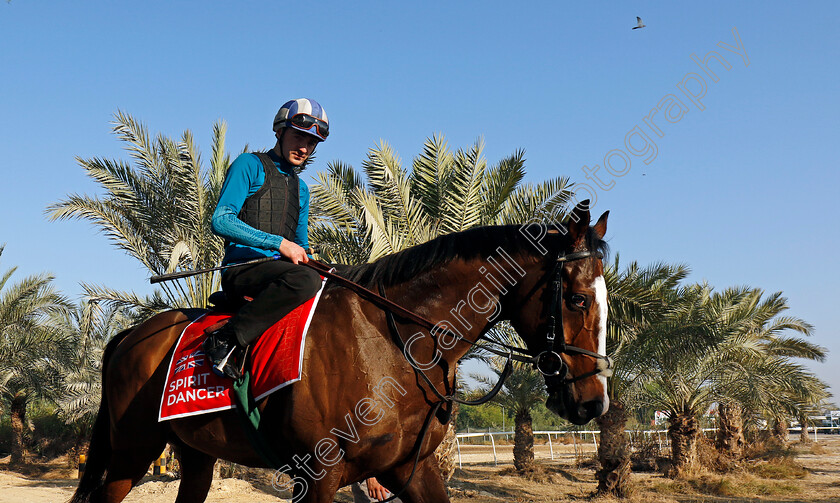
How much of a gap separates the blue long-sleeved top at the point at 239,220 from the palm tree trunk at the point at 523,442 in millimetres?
19646

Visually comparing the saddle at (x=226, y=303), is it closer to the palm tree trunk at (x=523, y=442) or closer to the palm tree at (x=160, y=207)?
the palm tree at (x=160, y=207)

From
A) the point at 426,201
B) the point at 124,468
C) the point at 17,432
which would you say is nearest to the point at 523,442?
the point at 426,201

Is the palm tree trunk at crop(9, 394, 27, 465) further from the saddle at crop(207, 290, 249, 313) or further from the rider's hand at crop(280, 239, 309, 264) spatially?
the rider's hand at crop(280, 239, 309, 264)

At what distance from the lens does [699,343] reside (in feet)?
50.8

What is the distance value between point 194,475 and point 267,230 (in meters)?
1.89

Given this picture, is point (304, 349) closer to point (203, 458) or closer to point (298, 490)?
point (298, 490)

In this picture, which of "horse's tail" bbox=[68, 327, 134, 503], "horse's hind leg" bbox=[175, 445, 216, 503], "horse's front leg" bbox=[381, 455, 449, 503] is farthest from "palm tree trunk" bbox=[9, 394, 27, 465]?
"horse's front leg" bbox=[381, 455, 449, 503]

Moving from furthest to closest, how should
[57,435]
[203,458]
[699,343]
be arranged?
[57,435] → [699,343] → [203,458]

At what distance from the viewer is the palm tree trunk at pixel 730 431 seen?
22.6 metres

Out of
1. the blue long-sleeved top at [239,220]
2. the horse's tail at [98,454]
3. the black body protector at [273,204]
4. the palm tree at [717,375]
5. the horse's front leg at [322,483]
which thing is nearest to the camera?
the horse's front leg at [322,483]

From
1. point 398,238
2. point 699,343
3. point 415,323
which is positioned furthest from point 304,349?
point 699,343

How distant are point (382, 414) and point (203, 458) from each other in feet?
6.32

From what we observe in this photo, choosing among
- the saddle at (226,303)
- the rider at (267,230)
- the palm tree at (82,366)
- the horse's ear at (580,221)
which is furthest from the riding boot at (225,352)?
the palm tree at (82,366)

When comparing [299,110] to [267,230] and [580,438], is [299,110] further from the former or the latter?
[580,438]
